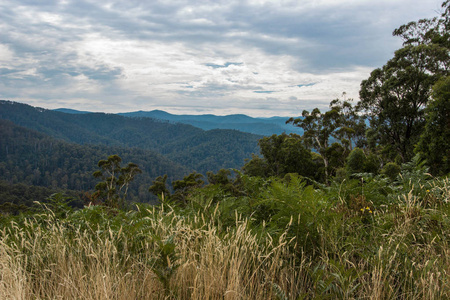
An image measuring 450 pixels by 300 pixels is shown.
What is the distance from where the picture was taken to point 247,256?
237cm

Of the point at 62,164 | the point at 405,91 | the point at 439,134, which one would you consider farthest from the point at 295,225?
the point at 62,164

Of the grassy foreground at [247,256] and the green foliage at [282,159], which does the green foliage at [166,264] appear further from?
the green foliage at [282,159]

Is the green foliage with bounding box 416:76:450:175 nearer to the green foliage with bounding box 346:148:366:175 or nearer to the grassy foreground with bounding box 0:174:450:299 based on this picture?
the green foliage with bounding box 346:148:366:175

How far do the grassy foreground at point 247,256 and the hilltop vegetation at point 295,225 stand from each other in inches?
0.7

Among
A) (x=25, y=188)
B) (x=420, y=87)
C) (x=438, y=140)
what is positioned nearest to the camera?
(x=438, y=140)

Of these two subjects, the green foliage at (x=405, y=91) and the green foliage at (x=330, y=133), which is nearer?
the green foliage at (x=405, y=91)

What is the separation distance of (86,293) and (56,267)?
0.59m

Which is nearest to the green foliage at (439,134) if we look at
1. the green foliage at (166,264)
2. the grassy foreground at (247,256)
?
the grassy foreground at (247,256)

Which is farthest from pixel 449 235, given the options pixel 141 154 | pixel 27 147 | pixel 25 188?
pixel 27 147

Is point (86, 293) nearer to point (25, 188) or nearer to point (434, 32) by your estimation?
point (434, 32)

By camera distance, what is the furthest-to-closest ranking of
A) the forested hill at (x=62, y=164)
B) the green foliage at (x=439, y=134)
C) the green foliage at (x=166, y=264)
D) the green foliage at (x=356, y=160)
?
the forested hill at (x=62, y=164) < the green foliage at (x=356, y=160) < the green foliage at (x=439, y=134) < the green foliage at (x=166, y=264)

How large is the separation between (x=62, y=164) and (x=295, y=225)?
168m

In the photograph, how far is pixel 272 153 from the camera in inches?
1195

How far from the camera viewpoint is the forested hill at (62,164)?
12425 cm
